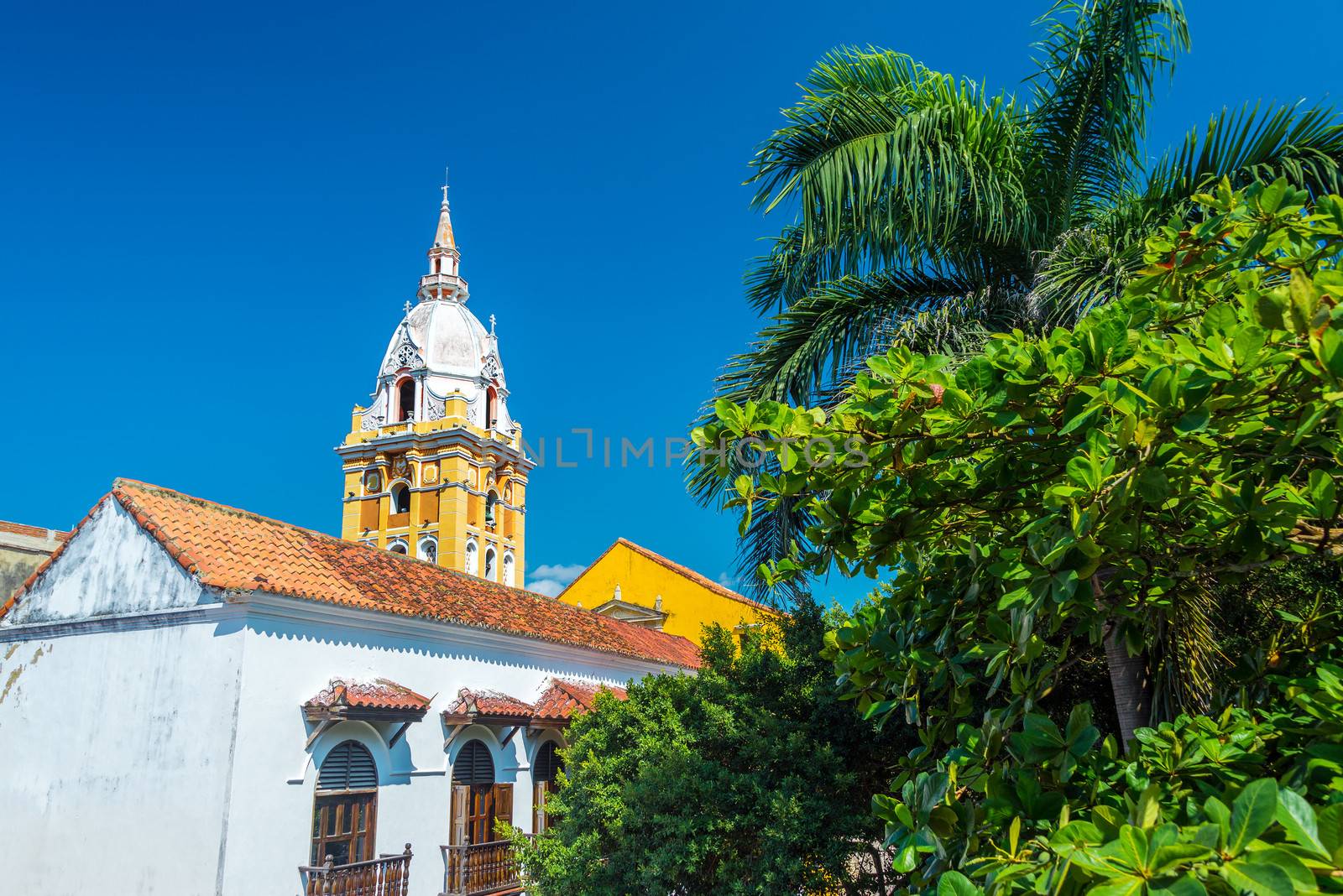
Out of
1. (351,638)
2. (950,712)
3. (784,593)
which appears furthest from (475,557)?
(950,712)

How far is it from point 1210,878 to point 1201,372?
52.8 inches

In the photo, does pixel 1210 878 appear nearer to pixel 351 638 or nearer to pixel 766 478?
pixel 766 478

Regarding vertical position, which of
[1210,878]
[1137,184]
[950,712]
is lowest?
[1210,878]

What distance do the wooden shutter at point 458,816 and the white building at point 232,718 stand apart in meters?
0.04

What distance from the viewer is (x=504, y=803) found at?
49.0 ft

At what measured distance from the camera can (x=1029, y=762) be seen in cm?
333

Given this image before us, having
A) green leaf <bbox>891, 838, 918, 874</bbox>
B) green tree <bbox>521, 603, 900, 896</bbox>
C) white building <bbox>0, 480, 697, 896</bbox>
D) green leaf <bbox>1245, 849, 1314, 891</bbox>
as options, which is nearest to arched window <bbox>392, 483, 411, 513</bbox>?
white building <bbox>0, 480, 697, 896</bbox>

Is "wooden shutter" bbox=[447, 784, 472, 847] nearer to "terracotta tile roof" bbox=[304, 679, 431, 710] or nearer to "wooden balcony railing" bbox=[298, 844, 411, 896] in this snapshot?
"wooden balcony railing" bbox=[298, 844, 411, 896]

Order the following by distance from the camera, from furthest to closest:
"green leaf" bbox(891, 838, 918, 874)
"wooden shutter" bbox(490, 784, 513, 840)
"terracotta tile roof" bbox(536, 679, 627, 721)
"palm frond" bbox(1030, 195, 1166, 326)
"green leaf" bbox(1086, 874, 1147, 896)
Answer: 1. "terracotta tile roof" bbox(536, 679, 627, 721)
2. "wooden shutter" bbox(490, 784, 513, 840)
3. "palm frond" bbox(1030, 195, 1166, 326)
4. "green leaf" bbox(891, 838, 918, 874)
5. "green leaf" bbox(1086, 874, 1147, 896)

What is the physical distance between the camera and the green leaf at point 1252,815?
83.1 inches

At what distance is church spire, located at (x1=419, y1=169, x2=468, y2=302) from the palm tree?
3330 cm

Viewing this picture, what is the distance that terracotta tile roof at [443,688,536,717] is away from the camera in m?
13.8

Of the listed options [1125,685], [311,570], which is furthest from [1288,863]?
[311,570]

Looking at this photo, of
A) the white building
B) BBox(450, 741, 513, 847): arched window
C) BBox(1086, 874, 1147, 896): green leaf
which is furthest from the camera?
BBox(450, 741, 513, 847): arched window
